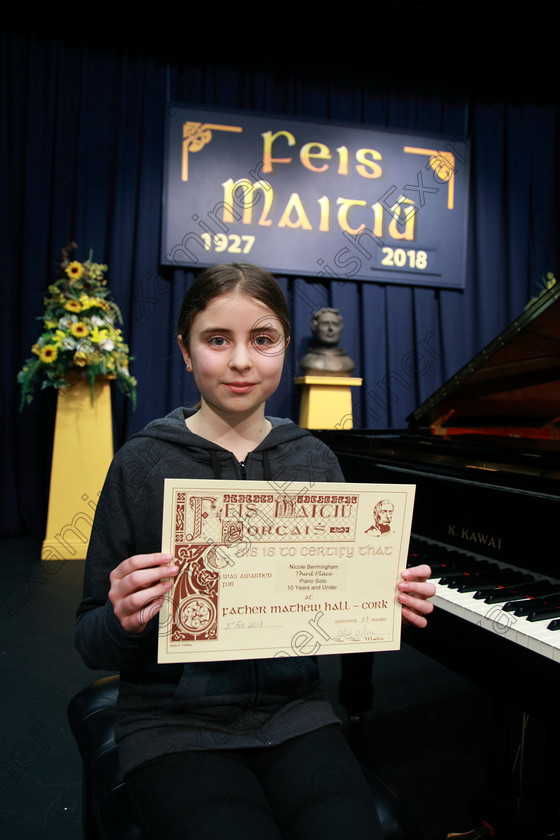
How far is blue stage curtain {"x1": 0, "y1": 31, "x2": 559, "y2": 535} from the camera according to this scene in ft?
14.9

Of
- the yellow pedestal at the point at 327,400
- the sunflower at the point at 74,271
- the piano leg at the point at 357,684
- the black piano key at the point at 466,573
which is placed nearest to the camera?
the black piano key at the point at 466,573

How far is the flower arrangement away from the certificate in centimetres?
324

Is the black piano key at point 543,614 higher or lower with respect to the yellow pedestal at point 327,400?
lower

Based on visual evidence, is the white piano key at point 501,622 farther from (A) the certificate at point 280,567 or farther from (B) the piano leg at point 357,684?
(B) the piano leg at point 357,684

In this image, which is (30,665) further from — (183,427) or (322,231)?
(322,231)

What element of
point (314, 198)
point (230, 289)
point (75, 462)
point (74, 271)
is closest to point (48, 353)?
point (74, 271)

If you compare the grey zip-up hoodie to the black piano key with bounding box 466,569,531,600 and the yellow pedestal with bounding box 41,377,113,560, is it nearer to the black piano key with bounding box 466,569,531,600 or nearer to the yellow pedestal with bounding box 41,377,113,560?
the black piano key with bounding box 466,569,531,600

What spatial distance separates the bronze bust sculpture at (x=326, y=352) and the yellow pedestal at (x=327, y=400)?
0.20ft

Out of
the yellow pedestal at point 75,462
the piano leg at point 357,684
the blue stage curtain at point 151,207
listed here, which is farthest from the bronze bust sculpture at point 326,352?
the piano leg at point 357,684

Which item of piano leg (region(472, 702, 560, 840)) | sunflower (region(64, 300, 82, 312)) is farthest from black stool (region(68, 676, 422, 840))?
sunflower (region(64, 300, 82, 312))

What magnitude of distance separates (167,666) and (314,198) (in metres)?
4.47

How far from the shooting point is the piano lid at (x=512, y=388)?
182cm

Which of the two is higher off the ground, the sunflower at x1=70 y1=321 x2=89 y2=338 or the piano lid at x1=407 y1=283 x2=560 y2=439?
the sunflower at x1=70 y1=321 x2=89 y2=338

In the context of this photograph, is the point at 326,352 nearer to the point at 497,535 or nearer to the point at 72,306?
the point at 72,306
